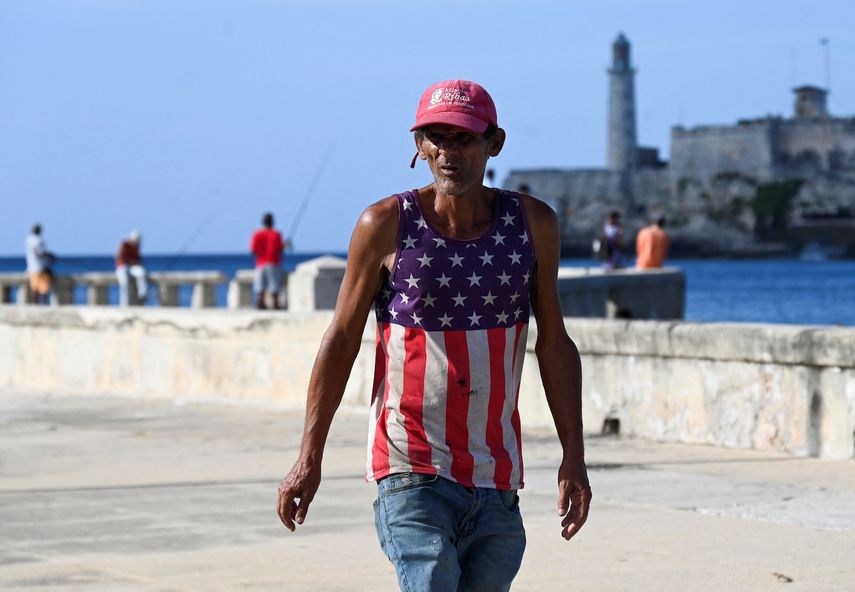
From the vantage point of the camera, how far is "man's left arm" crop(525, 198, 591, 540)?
4078mm

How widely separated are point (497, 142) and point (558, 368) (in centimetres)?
59

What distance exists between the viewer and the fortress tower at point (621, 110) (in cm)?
14225

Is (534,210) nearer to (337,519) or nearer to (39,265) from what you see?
(337,519)

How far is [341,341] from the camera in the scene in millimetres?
4066

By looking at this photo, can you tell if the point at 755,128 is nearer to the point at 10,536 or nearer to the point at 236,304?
the point at 236,304

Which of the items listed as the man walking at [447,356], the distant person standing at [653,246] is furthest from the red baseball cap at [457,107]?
the distant person standing at [653,246]

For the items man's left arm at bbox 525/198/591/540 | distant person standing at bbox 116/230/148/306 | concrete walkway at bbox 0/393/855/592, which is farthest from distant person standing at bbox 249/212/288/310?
man's left arm at bbox 525/198/591/540

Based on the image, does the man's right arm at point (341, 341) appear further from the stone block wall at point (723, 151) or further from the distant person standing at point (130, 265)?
the stone block wall at point (723, 151)

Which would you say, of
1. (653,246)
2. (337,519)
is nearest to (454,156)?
(337,519)

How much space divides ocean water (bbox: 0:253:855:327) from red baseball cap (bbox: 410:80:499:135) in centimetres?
2617

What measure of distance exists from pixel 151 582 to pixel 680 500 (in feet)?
9.13

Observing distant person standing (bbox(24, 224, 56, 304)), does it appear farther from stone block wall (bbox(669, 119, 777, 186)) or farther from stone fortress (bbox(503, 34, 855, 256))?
stone block wall (bbox(669, 119, 777, 186))

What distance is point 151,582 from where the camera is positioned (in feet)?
19.4

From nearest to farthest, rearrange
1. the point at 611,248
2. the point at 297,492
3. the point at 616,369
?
the point at 297,492, the point at 616,369, the point at 611,248
